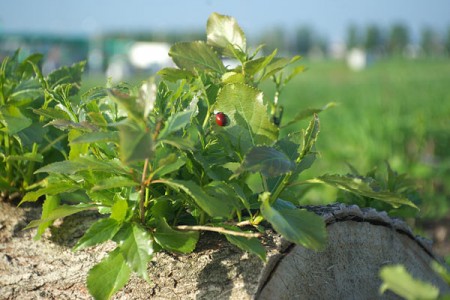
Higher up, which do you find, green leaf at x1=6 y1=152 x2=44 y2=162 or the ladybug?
the ladybug

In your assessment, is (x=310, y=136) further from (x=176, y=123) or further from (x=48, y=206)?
(x=48, y=206)

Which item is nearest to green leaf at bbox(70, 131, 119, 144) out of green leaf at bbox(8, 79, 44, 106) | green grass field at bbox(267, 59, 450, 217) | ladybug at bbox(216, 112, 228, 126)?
A: ladybug at bbox(216, 112, 228, 126)

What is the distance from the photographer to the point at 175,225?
1.27m

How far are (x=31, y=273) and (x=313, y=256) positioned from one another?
1.99ft

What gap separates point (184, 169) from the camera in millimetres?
1229

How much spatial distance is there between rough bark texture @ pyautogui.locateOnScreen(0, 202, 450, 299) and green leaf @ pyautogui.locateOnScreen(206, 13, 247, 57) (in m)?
0.42

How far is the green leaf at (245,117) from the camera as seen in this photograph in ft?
3.84

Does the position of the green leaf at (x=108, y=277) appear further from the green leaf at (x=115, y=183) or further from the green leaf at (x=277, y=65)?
the green leaf at (x=277, y=65)

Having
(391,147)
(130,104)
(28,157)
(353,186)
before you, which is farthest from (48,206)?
(391,147)

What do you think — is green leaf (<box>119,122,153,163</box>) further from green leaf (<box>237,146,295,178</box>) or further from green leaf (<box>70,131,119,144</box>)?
green leaf (<box>237,146,295,178</box>)

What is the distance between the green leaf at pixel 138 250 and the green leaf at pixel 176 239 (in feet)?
0.16

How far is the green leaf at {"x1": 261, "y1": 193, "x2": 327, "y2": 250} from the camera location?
3.37 feet

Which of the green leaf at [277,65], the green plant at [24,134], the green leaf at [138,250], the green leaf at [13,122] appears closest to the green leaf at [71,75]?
the green plant at [24,134]

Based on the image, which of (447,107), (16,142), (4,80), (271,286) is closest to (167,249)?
(271,286)
